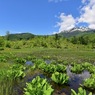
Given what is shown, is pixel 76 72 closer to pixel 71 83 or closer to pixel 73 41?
pixel 71 83

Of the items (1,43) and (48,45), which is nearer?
(1,43)

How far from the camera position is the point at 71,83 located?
1414 cm

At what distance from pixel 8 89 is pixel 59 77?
161 inches

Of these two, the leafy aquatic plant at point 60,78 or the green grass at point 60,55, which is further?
the green grass at point 60,55

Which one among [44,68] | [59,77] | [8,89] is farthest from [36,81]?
[44,68]

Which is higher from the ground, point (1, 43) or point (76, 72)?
point (1, 43)

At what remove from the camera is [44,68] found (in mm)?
17438

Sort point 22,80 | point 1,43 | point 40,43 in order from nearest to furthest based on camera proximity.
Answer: point 22,80 < point 1,43 < point 40,43

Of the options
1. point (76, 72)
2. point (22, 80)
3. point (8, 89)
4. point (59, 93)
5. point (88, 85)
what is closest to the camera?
point (8, 89)

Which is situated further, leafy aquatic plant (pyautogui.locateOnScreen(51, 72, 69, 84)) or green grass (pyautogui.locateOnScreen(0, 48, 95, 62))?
green grass (pyautogui.locateOnScreen(0, 48, 95, 62))

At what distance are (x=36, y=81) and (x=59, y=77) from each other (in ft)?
10.5

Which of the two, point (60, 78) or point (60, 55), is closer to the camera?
point (60, 78)

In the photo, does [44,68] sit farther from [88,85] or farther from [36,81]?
[36,81]

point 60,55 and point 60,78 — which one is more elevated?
point 60,55
